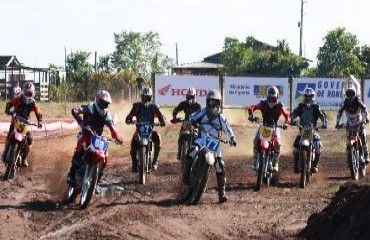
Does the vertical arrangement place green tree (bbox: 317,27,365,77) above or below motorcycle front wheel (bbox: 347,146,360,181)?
above

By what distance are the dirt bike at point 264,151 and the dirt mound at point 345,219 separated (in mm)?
4047

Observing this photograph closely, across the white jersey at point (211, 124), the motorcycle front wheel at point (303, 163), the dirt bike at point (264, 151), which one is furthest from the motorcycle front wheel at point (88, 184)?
the motorcycle front wheel at point (303, 163)

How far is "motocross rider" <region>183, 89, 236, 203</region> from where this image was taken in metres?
Answer: 13.2

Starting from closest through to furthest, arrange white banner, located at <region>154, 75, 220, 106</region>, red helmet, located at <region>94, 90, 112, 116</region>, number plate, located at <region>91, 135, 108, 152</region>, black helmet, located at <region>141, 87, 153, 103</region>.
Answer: number plate, located at <region>91, 135, 108, 152</region>, red helmet, located at <region>94, 90, 112, 116</region>, black helmet, located at <region>141, 87, 153, 103</region>, white banner, located at <region>154, 75, 220, 106</region>

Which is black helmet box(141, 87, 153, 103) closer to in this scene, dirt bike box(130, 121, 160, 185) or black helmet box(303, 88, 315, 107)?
dirt bike box(130, 121, 160, 185)

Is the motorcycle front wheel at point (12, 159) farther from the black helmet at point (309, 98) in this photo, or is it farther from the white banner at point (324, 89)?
the white banner at point (324, 89)

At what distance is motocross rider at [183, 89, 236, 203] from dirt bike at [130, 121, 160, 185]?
6.68ft

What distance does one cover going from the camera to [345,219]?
381 inches

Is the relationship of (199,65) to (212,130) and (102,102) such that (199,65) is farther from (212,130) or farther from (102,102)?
(102,102)

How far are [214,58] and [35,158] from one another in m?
79.5

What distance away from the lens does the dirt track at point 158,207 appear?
34.5 feet

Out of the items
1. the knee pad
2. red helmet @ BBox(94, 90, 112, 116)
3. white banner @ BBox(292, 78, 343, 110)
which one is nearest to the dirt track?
the knee pad

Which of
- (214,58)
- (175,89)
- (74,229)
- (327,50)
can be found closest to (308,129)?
(74,229)

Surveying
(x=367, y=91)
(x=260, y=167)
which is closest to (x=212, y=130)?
(x=260, y=167)
